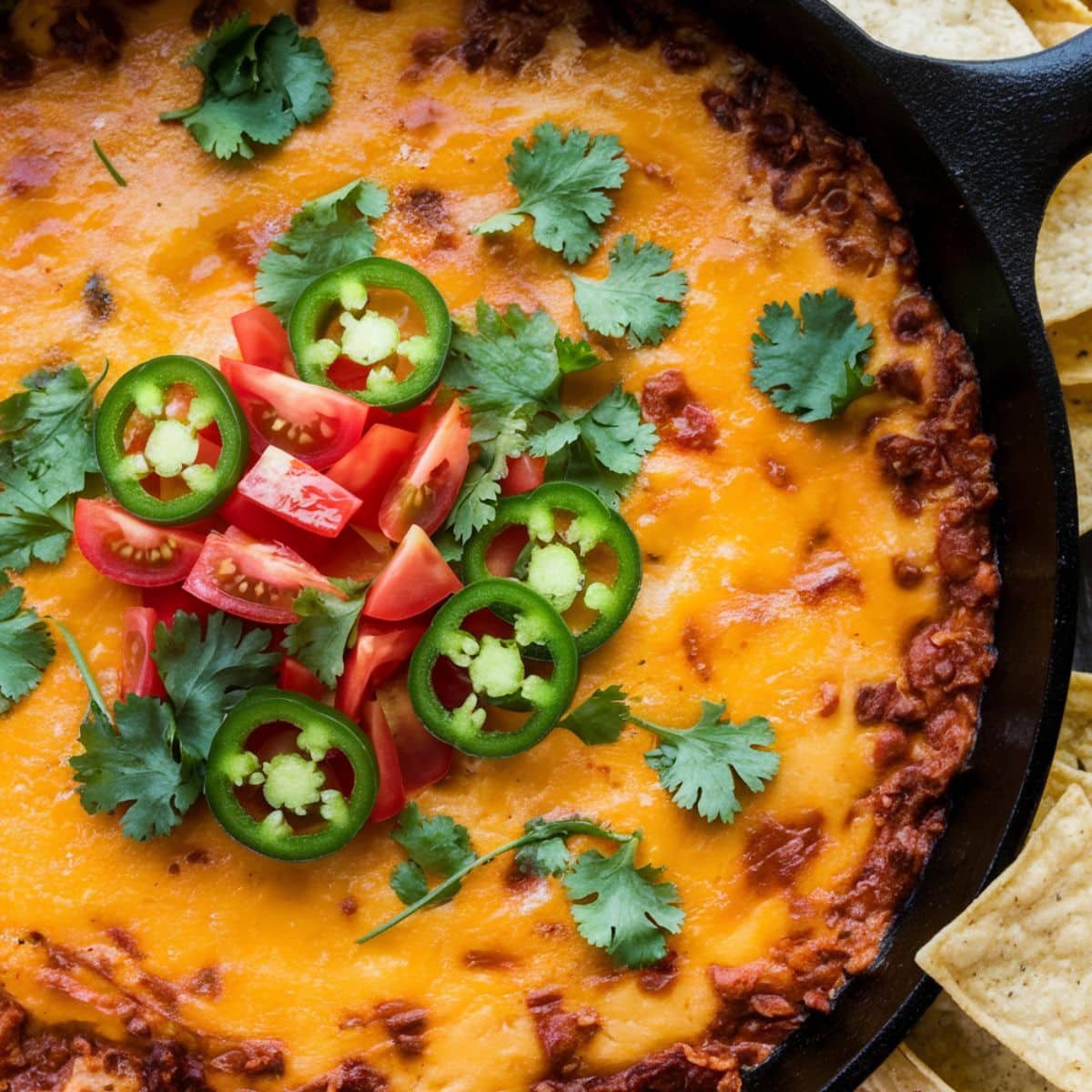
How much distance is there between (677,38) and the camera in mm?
3562

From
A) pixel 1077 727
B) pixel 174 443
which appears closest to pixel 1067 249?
pixel 1077 727

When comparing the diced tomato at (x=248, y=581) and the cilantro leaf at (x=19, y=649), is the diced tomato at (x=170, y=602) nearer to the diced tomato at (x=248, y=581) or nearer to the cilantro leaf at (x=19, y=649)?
the diced tomato at (x=248, y=581)

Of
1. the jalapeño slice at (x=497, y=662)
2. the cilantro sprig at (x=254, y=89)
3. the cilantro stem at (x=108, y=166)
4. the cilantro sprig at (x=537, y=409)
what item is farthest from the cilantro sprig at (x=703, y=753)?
the cilantro stem at (x=108, y=166)

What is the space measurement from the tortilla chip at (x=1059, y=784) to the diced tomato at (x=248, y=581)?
185 cm

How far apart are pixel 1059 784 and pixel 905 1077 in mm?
817

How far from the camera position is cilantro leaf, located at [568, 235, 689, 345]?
3371mm

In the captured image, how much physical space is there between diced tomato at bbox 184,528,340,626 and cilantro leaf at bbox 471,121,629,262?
927 millimetres

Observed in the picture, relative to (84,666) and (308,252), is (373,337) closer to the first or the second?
(308,252)

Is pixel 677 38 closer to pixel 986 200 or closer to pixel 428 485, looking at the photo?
pixel 986 200

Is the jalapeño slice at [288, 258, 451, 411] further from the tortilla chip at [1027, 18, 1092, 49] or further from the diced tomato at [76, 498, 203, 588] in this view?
the tortilla chip at [1027, 18, 1092, 49]

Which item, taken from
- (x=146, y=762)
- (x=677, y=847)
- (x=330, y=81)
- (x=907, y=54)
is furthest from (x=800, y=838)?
(x=330, y=81)

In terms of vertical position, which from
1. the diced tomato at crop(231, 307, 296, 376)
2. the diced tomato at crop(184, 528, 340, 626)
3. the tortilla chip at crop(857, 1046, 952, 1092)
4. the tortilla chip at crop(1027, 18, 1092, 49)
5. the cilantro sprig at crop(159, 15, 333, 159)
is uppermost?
the tortilla chip at crop(1027, 18, 1092, 49)

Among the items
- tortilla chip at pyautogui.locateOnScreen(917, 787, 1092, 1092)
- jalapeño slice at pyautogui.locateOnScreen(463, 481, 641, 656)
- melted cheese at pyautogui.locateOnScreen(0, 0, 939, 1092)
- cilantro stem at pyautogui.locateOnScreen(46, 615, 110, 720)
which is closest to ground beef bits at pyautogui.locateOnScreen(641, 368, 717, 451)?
melted cheese at pyautogui.locateOnScreen(0, 0, 939, 1092)

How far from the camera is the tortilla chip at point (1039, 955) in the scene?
10.7ft
